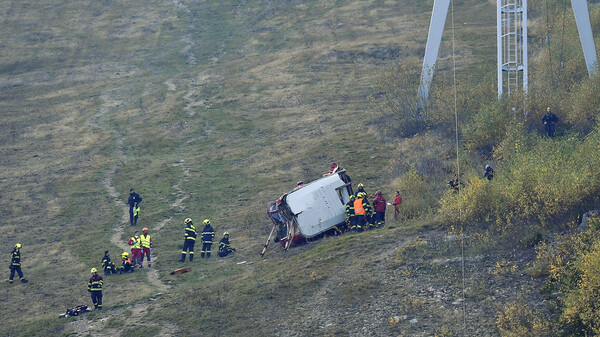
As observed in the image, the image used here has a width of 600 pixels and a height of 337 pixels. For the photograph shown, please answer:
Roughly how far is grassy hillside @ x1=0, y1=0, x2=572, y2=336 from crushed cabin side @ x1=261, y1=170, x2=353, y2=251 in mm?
779

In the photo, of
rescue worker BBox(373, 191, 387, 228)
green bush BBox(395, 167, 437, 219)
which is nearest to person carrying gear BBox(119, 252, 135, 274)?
rescue worker BBox(373, 191, 387, 228)

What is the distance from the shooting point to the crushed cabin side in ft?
82.0

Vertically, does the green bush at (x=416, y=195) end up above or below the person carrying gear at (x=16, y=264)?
below

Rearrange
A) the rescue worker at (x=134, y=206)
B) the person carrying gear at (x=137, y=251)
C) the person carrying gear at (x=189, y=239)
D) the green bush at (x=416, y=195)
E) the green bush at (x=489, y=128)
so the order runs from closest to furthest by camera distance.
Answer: the green bush at (x=416, y=195) → the person carrying gear at (x=137, y=251) → the person carrying gear at (x=189, y=239) → the green bush at (x=489, y=128) → the rescue worker at (x=134, y=206)

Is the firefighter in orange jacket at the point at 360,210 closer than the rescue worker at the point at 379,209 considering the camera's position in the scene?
Yes

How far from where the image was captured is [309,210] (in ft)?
82.0

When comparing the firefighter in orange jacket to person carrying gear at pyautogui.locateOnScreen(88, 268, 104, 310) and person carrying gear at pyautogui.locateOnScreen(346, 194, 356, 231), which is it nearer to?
person carrying gear at pyautogui.locateOnScreen(346, 194, 356, 231)

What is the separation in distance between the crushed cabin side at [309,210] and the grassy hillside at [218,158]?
78 centimetres

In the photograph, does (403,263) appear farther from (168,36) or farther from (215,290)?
(168,36)

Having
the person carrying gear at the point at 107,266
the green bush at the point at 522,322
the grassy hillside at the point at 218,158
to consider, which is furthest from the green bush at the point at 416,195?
the person carrying gear at the point at 107,266

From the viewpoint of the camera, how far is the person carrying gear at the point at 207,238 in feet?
86.5

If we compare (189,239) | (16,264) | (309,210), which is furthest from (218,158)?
(309,210)

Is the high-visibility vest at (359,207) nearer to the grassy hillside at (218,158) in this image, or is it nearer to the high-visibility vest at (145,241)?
the grassy hillside at (218,158)

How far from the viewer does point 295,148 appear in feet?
131
